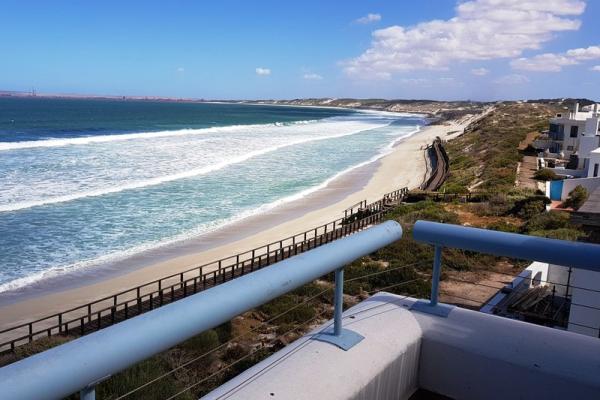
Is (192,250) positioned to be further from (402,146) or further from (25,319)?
(402,146)

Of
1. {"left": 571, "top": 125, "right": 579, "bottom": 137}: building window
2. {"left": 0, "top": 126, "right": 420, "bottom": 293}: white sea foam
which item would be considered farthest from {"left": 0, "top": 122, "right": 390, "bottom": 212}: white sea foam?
{"left": 571, "top": 125, "right": 579, "bottom": 137}: building window

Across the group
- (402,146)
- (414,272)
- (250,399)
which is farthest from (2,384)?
(402,146)

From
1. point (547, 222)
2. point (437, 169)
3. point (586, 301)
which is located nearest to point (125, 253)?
point (547, 222)

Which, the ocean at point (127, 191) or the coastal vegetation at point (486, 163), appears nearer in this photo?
the ocean at point (127, 191)

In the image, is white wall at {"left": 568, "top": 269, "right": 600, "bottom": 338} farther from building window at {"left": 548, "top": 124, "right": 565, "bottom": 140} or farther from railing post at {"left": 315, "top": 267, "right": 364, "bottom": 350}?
building window at {"left": 548, "top": 124, "right": 565, "bottom": 140}

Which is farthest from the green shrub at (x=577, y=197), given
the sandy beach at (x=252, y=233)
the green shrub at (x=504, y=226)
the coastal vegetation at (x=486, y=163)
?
the sandy beach at (x=252, y=233)

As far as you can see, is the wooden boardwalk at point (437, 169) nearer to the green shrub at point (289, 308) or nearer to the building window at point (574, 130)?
the building window at point (574, 130)
